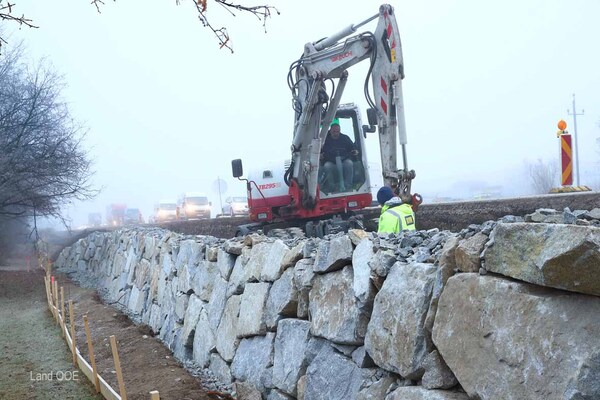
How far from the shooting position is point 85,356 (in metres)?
9.48

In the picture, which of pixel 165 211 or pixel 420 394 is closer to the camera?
pixel 420 394

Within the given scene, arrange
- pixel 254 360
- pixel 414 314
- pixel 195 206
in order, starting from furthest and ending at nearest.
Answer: pixel 195 206, pixel 254 360, pixel 414 314

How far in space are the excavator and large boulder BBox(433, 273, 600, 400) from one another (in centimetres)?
667

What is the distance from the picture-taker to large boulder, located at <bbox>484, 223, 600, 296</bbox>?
272 cm

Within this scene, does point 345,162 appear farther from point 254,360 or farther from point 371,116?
point 254,360

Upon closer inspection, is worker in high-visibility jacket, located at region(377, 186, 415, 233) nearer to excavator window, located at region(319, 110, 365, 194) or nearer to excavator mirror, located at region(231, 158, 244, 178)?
excavator window, located at region(319, 110, 365, 194)

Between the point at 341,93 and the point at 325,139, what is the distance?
3.12 feet

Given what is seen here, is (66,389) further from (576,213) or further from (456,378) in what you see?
(576,213)

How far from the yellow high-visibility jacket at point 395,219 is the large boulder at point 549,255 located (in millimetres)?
3310

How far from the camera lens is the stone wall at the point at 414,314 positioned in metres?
2.85

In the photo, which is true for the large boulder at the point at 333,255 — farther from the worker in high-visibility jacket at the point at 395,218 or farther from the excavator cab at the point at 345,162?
the excavator cab at the point at 345,162

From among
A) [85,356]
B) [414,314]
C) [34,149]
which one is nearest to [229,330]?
[85,356]

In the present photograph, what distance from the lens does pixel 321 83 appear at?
11805 millimetres

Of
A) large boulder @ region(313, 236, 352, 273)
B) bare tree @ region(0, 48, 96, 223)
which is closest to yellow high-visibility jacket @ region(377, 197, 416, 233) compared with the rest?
large boulder @ region(313, 236, 352, 273)
